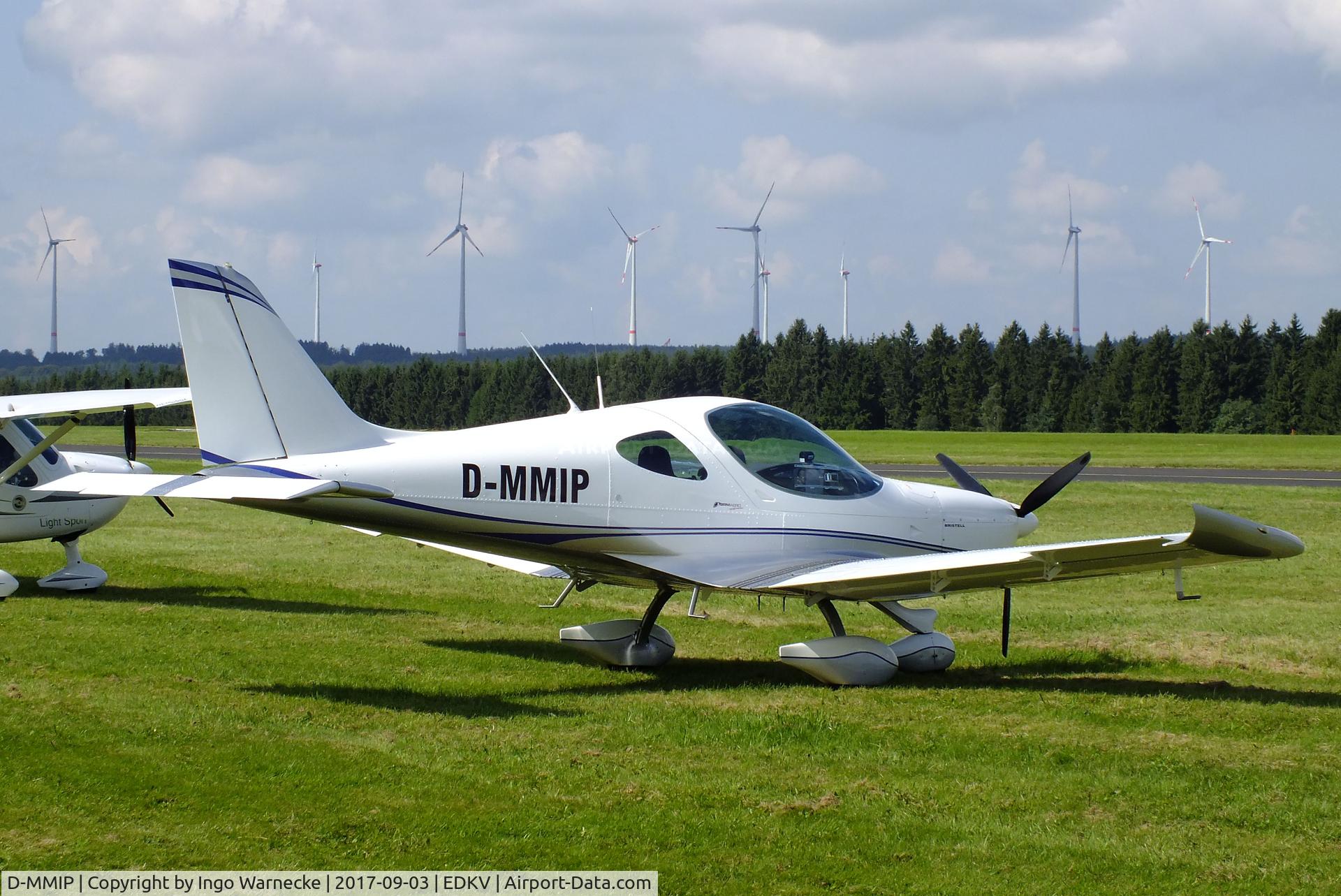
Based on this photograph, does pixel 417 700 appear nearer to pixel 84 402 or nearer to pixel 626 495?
pixel 626 495

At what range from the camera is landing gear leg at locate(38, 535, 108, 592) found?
46.6ft

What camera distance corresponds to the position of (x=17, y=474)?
45.9ft

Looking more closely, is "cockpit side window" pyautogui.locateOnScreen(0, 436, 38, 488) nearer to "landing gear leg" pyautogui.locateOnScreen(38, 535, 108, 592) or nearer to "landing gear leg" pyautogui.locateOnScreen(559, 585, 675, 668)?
"landing gear leg" pyautogui.locateOnScreen(38, 535, 108, 592)

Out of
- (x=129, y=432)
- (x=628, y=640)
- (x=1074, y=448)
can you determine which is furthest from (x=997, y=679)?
(x=1074, y=448)

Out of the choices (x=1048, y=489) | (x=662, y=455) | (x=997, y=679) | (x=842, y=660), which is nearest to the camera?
(x=842, y=660)

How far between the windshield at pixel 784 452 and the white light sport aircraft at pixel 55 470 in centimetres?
595

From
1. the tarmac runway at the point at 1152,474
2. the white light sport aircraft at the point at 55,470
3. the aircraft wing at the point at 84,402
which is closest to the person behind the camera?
the aircraft wing at the point at 84,402

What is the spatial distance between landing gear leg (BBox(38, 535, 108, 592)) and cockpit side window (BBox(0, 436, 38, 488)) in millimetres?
793

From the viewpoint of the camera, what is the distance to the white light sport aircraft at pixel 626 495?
912cm

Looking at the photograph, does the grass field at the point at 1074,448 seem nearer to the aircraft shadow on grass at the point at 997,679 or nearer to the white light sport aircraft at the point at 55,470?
the white light sport aircraft at the point at 55,470

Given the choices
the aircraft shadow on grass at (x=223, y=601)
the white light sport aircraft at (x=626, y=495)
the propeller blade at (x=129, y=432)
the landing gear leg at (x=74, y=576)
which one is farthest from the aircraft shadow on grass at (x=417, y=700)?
the landing gear leg at (x=74, y=576)

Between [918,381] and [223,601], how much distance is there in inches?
2861

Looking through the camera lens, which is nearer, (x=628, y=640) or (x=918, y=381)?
(x=628, y=640)

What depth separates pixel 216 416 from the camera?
921 cm
